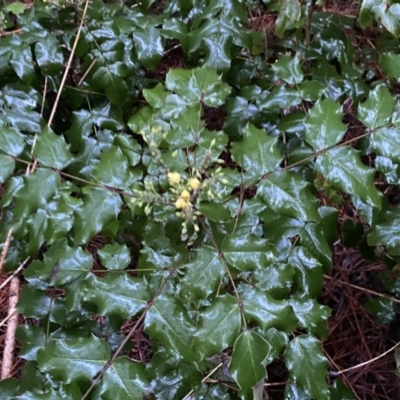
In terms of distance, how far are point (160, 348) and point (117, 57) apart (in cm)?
88

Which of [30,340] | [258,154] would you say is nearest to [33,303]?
[30,340]

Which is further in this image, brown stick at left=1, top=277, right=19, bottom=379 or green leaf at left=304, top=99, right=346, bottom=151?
brown stick at left=1, top=277, right=19, bottom=379

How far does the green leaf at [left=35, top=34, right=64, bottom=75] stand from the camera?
4.67 ft


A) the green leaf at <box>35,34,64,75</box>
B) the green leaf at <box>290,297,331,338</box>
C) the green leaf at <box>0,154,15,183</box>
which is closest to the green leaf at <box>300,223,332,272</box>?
the green leaf at <box>290,297,331,338</box>

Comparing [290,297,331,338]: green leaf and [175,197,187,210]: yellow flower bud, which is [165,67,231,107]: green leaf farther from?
[290,297,331,338]: green leaf

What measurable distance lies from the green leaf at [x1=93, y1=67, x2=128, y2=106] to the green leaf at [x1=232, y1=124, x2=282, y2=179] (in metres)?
0.61

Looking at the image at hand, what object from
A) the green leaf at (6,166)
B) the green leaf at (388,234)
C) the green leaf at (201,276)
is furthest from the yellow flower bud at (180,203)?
the green leaf at (388,234)

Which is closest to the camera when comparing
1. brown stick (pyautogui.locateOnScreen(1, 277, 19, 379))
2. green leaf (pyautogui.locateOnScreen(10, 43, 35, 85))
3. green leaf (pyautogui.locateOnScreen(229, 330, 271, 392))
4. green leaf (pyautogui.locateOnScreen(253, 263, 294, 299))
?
green leaf (pyautogui.locateOnScreen(229, 330, 271, 392))

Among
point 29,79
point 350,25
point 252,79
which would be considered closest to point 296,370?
point 252,79

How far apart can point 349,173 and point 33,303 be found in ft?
2.91

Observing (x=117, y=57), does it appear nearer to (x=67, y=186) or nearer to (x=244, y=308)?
(x=67, y=186)

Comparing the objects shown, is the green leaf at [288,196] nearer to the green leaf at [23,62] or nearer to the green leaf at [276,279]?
the green leaf at [276,279]

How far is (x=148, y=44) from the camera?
1456mm

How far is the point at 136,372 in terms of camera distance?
91 centimetres
